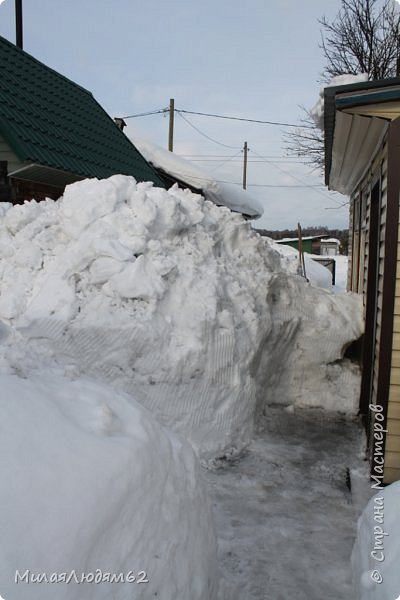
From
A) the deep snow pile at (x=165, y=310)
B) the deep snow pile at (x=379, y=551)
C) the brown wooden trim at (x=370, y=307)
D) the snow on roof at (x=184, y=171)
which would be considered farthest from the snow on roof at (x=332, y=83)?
the snow on roof at (x=184, y=171)

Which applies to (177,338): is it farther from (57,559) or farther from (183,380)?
(57,559)

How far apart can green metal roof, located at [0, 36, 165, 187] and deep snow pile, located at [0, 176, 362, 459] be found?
206 cm

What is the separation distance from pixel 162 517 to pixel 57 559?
23.2 inches

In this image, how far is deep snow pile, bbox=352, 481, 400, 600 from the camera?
1825 mm

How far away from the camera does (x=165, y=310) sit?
169 inches

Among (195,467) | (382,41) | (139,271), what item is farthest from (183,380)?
(382,41)

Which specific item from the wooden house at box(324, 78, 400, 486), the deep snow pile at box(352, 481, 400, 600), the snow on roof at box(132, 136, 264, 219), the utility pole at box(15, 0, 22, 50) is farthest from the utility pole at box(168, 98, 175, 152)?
the deep snow pile at box(352, 481, 400, 600)

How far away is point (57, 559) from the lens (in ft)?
4.23

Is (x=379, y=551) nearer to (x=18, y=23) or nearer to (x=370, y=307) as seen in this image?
(x=370, y=307)

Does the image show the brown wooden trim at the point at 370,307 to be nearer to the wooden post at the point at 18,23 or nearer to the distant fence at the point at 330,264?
the distant fence at the point at 330,264

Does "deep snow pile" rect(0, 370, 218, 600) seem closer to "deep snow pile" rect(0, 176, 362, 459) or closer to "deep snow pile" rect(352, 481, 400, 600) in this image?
"deep snow pile" rect(352, 481, 400, 600)

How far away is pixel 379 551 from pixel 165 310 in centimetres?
270

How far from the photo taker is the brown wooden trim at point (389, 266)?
11.7 ft

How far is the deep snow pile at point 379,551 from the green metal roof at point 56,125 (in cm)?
609
